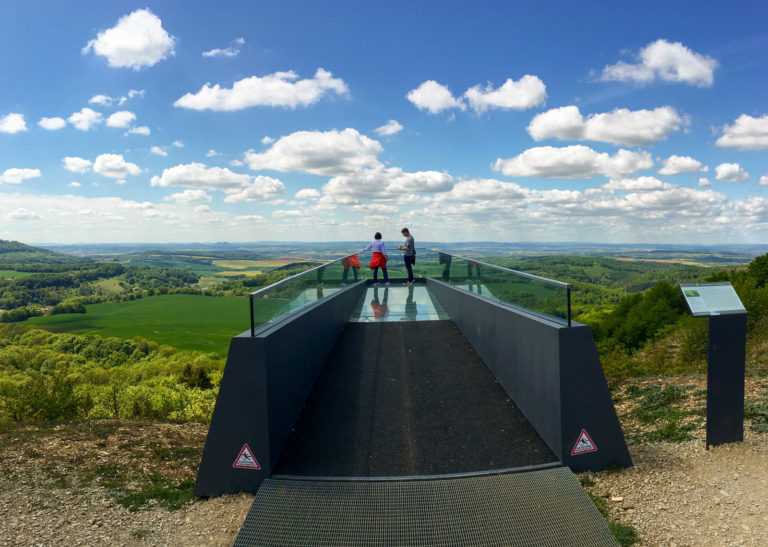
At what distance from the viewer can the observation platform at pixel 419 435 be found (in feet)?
12.6

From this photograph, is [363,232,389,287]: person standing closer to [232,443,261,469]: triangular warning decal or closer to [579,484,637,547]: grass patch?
[232,443,261,469]: triangular warning decal

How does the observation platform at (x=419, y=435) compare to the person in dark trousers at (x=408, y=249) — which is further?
the person in dark trousers at (x=408, y=249)

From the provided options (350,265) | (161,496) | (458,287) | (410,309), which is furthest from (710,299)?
(350,265)

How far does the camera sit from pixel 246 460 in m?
4.53

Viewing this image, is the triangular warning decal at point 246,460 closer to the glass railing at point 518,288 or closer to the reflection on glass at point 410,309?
the glass railing at point 518,288

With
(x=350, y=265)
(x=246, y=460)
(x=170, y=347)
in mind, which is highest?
(x=350, y=265)

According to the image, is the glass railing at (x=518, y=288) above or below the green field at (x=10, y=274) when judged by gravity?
above

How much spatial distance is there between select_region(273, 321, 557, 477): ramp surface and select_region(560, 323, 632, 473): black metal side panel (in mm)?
349

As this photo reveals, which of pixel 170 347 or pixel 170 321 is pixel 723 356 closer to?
pixel 170 347

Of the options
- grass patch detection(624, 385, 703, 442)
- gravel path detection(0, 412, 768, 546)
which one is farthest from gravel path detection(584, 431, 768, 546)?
grass patch detection(624, 385, 703, 442)

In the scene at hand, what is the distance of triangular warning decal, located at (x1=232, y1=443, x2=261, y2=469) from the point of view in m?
4.53

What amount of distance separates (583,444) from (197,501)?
4053mm

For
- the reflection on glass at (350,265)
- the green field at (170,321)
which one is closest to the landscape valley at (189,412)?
the reflection on glass at (350,265)

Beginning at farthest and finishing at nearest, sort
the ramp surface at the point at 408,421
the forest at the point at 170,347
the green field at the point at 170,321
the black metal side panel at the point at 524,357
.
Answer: the green field at the point at 170,321
the forest at the point at 170,347
the black metal side panel at the point at 524,357
the ramp surface at the point at 408,421
